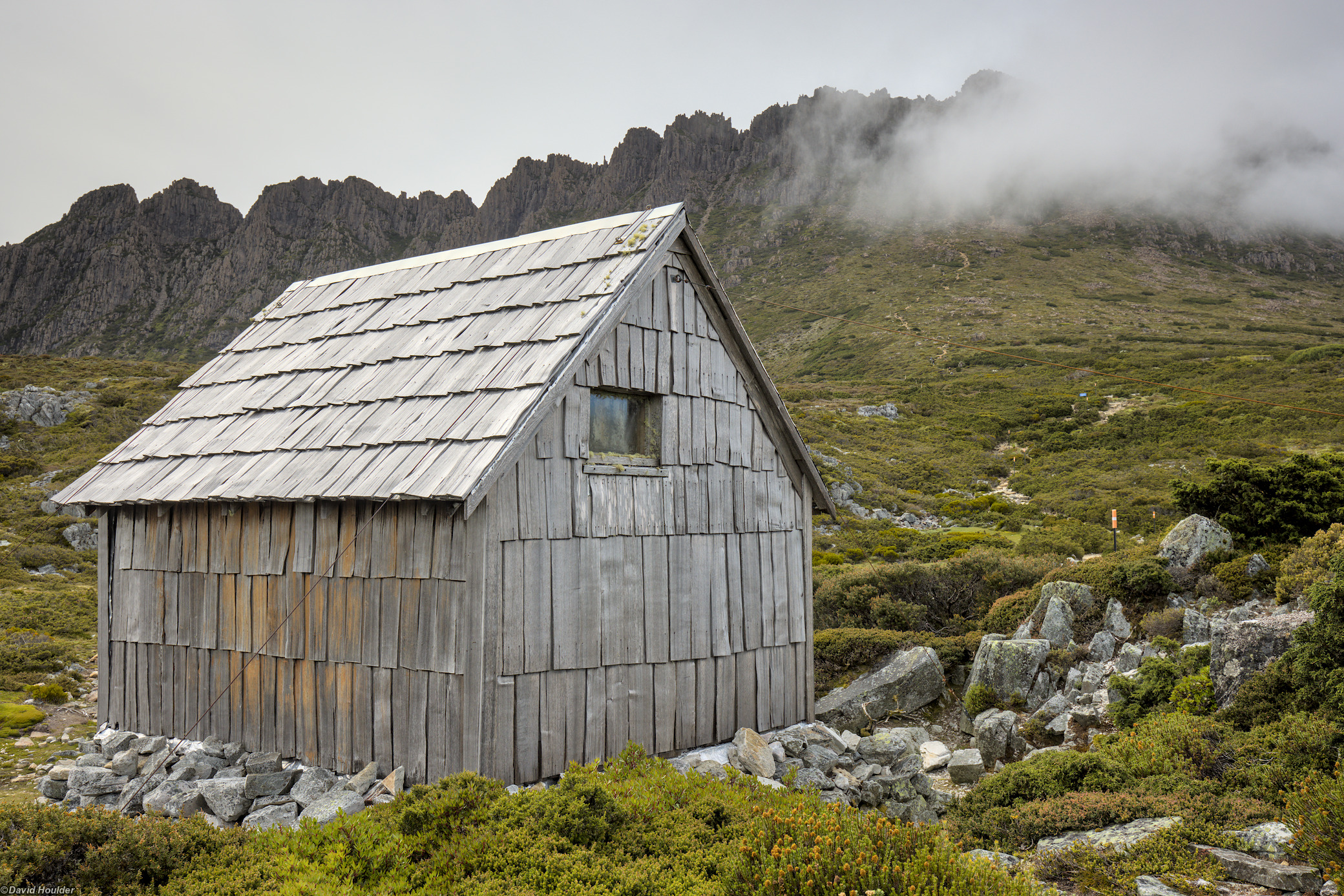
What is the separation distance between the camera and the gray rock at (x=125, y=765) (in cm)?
814

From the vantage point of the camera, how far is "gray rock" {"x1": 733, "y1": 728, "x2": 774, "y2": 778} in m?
8.57

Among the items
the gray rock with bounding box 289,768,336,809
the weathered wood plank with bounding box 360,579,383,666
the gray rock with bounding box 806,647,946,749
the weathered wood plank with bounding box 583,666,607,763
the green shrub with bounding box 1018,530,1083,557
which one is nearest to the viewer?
the gray rock with bounding box 289,768,336,809

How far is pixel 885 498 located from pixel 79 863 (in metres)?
32.1

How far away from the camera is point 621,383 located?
8.30m

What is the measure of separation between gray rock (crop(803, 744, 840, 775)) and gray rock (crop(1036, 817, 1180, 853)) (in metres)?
2.23

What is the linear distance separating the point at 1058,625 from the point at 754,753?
8667 mm

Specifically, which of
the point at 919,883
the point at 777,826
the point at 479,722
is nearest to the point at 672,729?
the point at 479,722

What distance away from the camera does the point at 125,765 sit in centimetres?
816

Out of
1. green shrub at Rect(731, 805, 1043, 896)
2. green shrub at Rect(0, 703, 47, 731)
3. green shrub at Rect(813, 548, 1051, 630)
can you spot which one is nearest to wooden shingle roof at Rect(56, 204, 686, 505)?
green shrub at Rect(731, 805, 1043, 896)

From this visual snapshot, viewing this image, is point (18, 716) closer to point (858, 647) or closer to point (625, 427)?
point (625, 427)

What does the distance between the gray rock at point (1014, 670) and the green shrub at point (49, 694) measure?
14475 millimetres

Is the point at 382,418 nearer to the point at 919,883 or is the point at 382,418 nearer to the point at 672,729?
the point at 672,729

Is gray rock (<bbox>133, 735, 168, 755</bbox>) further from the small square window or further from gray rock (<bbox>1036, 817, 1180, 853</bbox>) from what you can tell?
gray rock (<bbox>1036, 817, 1180, 853</bbox>)

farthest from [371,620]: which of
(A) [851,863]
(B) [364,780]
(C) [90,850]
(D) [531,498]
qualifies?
(A) [851,863]
